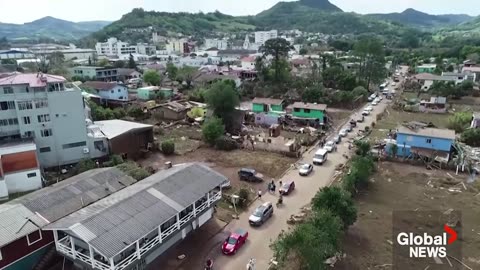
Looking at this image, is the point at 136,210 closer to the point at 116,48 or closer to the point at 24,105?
the point at 24,105

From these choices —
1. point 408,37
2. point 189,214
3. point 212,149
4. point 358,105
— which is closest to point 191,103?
point 212,149

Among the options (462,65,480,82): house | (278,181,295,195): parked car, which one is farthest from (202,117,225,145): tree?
(462,65,480,82): house

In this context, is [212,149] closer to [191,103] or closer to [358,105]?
[191,103]

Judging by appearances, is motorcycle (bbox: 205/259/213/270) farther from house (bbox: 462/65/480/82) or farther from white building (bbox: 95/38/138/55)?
white building (bbox: 95/38/138/55)

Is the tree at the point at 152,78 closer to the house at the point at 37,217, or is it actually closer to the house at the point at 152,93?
the house at the point at 152,93

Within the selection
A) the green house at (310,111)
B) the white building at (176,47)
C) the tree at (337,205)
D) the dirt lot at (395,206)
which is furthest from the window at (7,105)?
the white building at (176,47)

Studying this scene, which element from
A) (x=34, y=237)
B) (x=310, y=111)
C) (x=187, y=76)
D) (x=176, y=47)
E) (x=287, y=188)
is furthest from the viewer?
(x=176, y=47)

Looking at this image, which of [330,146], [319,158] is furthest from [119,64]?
[319,158]
